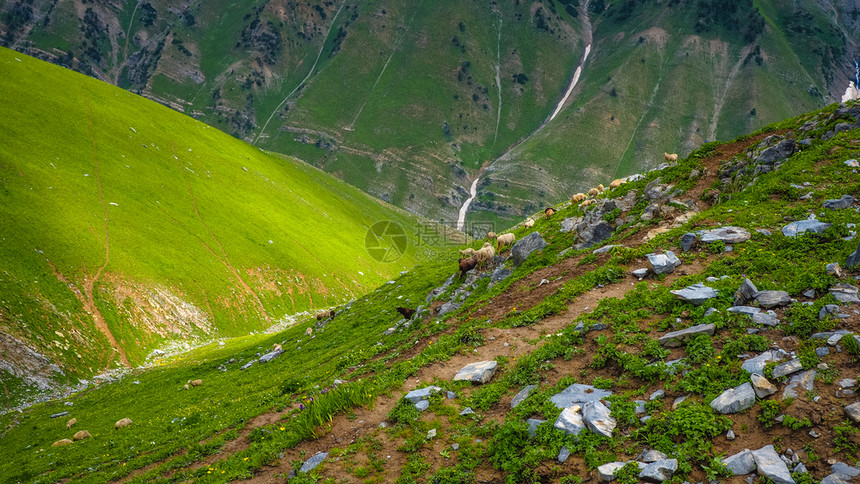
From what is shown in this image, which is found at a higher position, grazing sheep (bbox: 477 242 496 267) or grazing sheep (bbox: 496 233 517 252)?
grazing sheep (bbox: 496 233 517 252)

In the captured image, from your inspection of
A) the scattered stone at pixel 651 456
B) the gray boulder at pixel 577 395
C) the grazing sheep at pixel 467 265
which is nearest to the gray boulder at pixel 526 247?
the grazing sheep at pixel 467 265

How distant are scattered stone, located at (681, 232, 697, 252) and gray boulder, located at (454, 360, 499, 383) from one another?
878 cm

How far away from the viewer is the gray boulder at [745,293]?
11.2 metres

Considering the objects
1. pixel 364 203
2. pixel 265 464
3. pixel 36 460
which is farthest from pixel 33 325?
pixel 364 203

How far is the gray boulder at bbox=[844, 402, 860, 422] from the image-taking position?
23.8 feet

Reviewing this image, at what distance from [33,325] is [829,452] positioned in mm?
49425

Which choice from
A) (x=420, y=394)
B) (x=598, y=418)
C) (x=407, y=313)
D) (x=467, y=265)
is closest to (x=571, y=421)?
(x=598, y=418)

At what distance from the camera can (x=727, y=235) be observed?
50.3 ft

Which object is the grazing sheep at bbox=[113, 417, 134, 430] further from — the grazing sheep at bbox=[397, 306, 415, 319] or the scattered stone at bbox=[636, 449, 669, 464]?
the scattered stone at bbox=[636, 449, 669, 464]

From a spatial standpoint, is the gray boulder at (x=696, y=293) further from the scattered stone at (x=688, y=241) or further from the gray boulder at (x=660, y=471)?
the gray boulder at (x=660, y=471)

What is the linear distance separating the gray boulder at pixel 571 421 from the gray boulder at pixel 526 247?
13008mm

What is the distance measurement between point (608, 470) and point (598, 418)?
54.0 inches

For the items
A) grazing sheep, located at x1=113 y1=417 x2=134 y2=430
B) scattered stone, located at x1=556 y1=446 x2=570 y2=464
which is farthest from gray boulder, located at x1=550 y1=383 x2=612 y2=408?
grazing sheep, located at x1=113 y1=417 x2=134 y2=430

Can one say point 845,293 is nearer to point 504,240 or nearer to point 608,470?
point 608,470
